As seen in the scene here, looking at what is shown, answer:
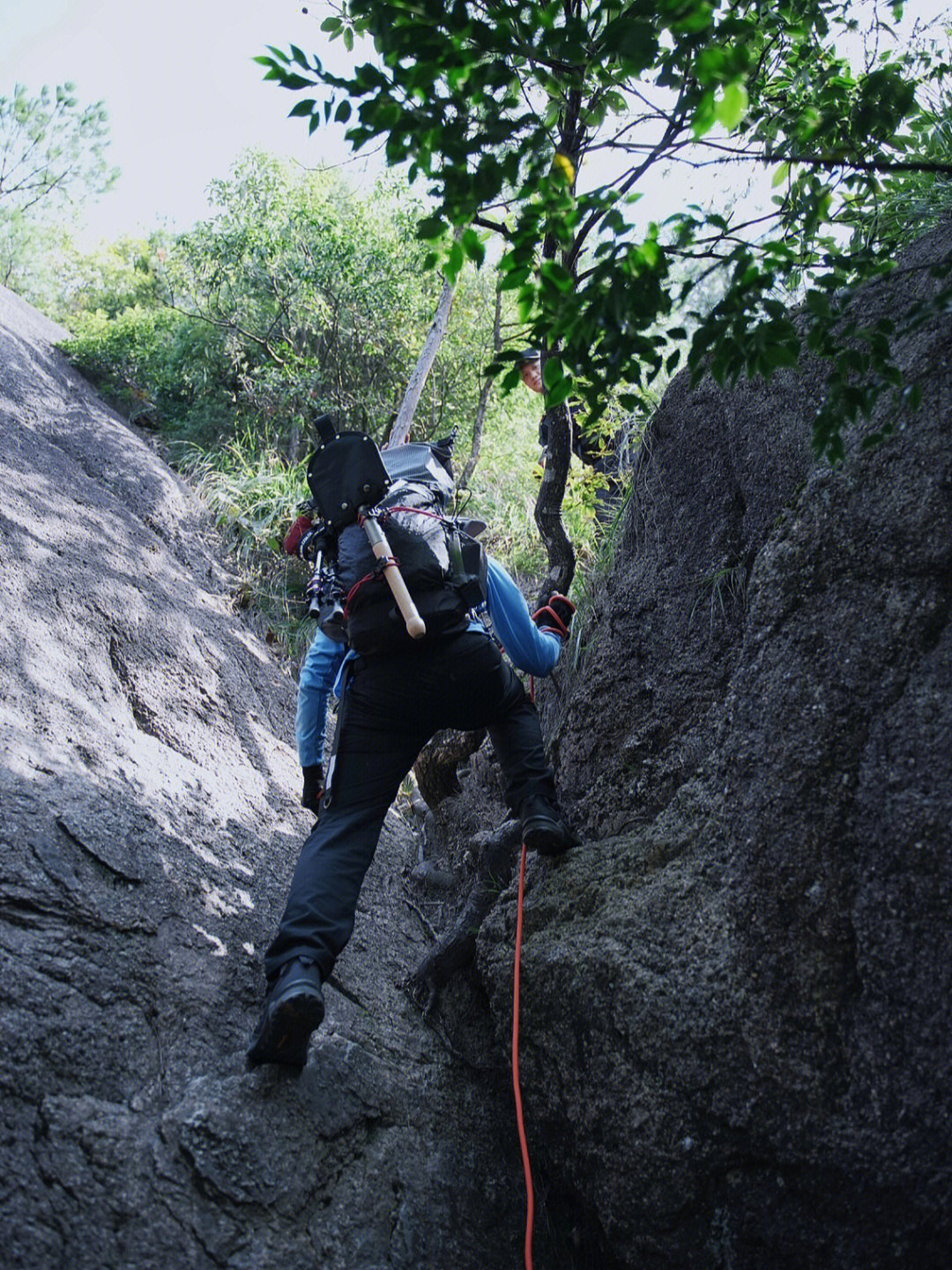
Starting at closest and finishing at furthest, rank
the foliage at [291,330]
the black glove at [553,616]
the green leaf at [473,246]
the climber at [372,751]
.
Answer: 1. the green leaf at [473,246]
2. the climber at [372,751]
3. the black glove at [553,616]
4. the foliage at [291,330]

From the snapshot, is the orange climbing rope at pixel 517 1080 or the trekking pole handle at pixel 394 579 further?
the trekking pole handle at pixel 394 579

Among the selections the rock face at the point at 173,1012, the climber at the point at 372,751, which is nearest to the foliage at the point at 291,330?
the rock face at the point at 173,1012

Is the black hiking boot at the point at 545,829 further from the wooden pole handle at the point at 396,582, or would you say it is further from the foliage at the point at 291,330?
the foliage at the point at 291,330

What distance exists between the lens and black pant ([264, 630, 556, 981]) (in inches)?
137

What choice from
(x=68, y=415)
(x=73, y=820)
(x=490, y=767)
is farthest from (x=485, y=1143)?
(x=68, y=415)

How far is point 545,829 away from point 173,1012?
1.56m

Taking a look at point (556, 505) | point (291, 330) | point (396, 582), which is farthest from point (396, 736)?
point (291, 330)

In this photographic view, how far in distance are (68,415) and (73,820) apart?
5.53 meters

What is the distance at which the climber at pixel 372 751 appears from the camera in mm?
3166

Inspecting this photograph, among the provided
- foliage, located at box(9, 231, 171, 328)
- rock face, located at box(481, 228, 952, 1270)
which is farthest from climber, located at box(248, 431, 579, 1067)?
foliage, located at box(9, 231, 171, 328)

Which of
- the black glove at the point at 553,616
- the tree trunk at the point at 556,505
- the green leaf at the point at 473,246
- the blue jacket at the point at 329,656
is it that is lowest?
the blue jacket at the point at 329,656

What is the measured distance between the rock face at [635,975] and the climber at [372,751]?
0.28m

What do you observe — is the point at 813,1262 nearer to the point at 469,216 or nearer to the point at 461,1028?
the point at 461,1028

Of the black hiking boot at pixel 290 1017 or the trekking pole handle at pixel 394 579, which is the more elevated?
the trekking pole handle at pixel 394 579
